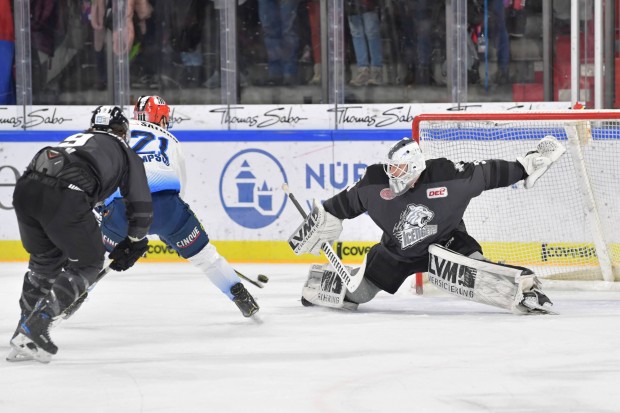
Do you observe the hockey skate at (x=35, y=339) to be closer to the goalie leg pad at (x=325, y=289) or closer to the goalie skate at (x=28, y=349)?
the goalie skate at (x=28, y=349)

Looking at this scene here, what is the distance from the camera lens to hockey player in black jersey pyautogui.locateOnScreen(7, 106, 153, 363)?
15.5ft

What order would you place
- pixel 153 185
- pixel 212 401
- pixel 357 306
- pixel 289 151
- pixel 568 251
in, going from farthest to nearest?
pixel 289 151, pixel 568 251, pixel 357 306, pixel 153 185, pixel 212 401

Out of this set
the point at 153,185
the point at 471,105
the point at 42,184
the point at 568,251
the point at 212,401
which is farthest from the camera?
the point at 471,105

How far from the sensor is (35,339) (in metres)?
4.76

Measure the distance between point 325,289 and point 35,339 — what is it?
6.42ft

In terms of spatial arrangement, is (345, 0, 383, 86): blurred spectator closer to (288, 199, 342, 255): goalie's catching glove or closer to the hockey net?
the hockey net

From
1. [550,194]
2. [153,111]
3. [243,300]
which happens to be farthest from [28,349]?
[550,194]

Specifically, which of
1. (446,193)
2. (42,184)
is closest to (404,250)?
(446,193)

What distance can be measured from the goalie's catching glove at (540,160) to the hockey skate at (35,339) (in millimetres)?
2480

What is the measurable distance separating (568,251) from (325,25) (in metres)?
2.90

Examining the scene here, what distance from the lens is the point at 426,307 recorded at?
6.45 meters

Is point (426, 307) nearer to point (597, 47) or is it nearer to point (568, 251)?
point (568, 251)

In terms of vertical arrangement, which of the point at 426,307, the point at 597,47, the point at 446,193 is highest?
the point at 597,47

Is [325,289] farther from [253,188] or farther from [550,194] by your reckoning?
[253,188]
